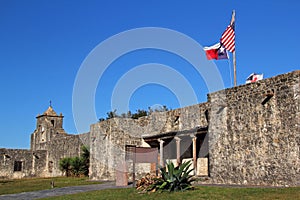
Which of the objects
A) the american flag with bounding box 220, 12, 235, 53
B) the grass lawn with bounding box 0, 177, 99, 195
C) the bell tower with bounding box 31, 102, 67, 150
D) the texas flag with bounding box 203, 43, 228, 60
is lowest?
the grass lawn with bounding box 0, 177, 99, 195

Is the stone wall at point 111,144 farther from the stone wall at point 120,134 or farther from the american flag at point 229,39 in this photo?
the american flag at point 229,39

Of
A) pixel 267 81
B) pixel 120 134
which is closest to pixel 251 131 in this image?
pixel 267 81

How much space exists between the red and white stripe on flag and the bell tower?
26.1 metres

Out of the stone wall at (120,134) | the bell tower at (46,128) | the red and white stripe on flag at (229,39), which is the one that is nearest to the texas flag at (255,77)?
the red and white stripe on flag at (229,39)

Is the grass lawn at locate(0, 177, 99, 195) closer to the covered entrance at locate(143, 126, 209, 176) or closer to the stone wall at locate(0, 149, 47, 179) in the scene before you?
the covered entrance at locate(143, 126, 209, 176)

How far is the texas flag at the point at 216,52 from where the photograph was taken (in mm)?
17750

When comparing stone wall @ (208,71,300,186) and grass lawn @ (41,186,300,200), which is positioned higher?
stone wall @ (208,71,300,186)

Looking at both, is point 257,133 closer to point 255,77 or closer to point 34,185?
point 255,77

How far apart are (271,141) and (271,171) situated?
1.18 metres

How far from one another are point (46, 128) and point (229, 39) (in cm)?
3063

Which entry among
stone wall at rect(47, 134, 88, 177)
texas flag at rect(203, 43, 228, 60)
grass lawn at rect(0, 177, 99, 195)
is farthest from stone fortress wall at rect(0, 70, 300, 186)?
stone wall at rect(47, 134, 88, 177)

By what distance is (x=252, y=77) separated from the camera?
18031 mm

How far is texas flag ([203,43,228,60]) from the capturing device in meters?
17.8

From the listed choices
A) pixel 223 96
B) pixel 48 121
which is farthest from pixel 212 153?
pixel 48 121
